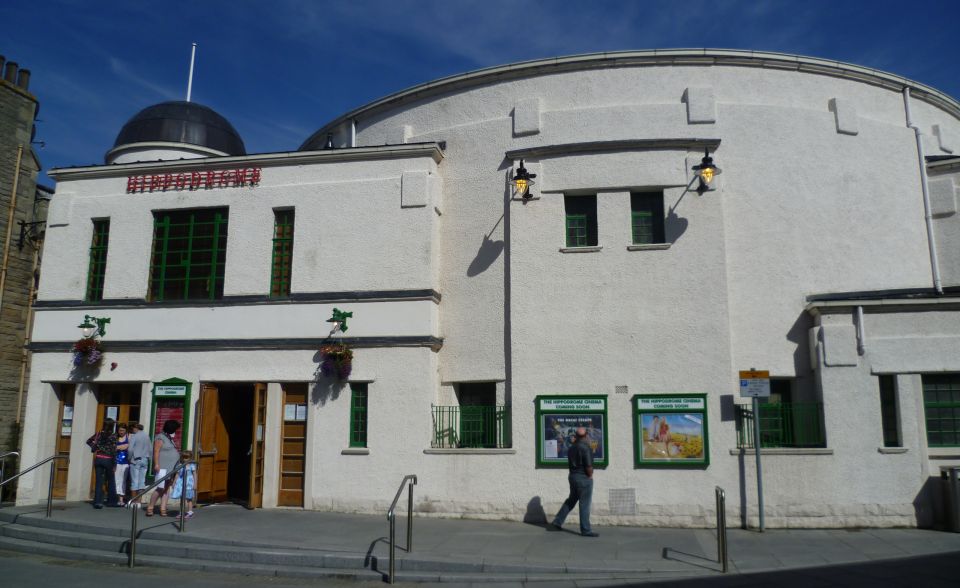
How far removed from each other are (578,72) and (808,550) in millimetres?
9807

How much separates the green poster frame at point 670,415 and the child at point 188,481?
785 cm

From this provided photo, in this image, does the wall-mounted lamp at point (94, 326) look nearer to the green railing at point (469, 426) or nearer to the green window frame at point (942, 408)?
the green railing at point (469, 426)

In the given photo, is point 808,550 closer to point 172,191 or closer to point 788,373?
point 788,373

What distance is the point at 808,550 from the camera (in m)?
10.5

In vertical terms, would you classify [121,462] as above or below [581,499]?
above

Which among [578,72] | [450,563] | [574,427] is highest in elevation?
[578,72]

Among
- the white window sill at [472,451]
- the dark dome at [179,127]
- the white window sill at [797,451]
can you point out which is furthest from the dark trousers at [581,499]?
the dark dome at [179,127]

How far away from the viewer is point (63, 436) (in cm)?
1525

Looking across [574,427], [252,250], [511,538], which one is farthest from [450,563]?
[252,250]

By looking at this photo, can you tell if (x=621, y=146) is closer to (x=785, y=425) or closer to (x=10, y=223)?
(x=785, y=425)

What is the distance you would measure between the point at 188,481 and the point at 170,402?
2.81m

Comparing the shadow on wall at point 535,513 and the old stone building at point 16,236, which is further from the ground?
the old stone building at point 16,236

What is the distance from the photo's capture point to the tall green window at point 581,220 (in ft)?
46.3

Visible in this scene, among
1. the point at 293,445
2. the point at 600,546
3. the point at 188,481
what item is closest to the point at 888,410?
the point at 600,546
